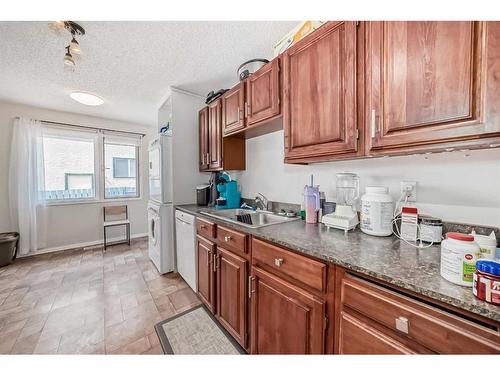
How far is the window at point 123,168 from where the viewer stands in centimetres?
383

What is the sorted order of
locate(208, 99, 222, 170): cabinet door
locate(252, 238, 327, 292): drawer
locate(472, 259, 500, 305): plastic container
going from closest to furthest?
locate(472, 259, 500, 305): plastic container
locate(252, 238, 327, 292): drawer
locate(208, 99, 222, 170): cabinet door

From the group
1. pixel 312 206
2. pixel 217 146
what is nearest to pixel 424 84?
A: pixel 312 206

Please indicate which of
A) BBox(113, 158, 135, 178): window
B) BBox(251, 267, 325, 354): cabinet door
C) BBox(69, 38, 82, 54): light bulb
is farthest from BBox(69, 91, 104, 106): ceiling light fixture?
BBox(251, 267, 325, 354): cabinet door

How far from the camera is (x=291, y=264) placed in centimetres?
96

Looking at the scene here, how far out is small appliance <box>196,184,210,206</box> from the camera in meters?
2.46

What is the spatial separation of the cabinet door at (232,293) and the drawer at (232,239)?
0.16 ft

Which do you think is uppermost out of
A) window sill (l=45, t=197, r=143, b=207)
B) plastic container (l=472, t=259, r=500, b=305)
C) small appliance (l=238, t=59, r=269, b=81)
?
small appliance (l=238, t=59, r=269, b=81)

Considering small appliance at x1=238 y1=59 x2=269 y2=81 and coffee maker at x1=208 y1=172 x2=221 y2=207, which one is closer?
small appliance at x1=238 y1=59 x2=269 y2=81

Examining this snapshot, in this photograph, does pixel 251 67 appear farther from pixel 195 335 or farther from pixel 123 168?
pixel 123 168

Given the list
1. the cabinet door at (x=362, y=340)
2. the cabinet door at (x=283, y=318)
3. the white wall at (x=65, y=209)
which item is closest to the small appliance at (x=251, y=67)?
the cabinet door at (x=283, y=318)

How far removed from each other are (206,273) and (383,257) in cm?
140

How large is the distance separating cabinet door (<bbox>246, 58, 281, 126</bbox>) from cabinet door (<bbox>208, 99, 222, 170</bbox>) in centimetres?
55

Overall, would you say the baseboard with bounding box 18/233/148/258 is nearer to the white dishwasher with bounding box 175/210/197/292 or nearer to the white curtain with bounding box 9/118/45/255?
the white curtain with bounding box 9/118/45/255
